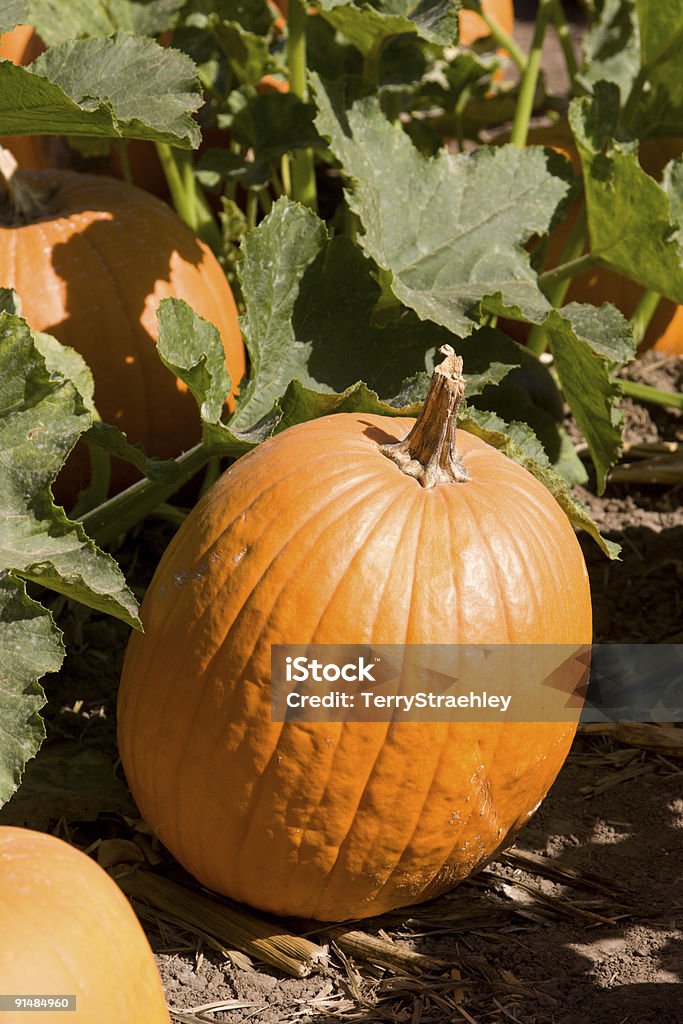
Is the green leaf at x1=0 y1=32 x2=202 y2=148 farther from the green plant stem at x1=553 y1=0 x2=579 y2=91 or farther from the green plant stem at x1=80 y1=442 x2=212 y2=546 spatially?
the green plant stem at x1=553 y1=0 x2=579 y2=91

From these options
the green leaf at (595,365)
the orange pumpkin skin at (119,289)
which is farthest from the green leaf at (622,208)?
the orange pumpkin skin at (119,289)

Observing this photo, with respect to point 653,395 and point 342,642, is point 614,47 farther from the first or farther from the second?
point 342,642

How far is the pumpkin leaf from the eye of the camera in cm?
177

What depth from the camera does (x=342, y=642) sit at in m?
1.73

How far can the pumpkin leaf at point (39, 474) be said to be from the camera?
1771 millimetres

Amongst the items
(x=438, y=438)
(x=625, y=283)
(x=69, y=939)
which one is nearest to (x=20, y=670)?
(x=69, y=939)

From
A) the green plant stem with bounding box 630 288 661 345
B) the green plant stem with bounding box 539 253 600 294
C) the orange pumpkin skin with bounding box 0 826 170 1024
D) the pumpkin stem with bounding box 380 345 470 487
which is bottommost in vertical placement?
the green plant stem with bounding box 630 288 661 345

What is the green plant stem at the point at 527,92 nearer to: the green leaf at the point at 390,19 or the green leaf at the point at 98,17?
the green leaf at the point at 390,19

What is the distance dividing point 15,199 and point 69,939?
1.74 metres

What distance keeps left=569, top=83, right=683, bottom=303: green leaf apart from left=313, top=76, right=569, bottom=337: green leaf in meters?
0.11

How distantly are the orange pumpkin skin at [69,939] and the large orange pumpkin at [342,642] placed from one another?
1.07ft

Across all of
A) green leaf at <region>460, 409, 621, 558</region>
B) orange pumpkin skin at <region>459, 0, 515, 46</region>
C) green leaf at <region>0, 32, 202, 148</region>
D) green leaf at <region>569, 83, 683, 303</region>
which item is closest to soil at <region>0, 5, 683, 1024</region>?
green leaf at <region>460, 409, 621, 558</region>

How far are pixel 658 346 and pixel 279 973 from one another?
234cm

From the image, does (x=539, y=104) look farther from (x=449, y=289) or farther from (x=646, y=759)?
(x=646, y=759)
